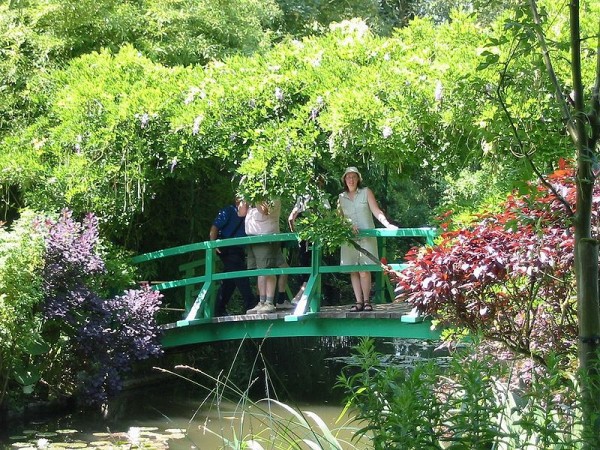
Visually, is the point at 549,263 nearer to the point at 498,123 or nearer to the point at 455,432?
the point at 498,123

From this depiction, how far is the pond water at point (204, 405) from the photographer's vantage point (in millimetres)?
8586

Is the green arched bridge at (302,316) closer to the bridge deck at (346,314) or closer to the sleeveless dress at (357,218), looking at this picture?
the bridge deck at (346,314)

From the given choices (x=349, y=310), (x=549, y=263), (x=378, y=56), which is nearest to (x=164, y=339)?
(x=349, y=310)

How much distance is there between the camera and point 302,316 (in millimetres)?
9758

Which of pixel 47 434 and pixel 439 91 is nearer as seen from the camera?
pixel 439 91

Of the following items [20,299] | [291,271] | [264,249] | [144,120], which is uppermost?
[144,120]

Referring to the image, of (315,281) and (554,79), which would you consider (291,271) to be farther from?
(554,79)

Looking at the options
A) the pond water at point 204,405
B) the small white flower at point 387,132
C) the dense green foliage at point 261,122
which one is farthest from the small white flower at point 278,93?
the pond water at point 204,405

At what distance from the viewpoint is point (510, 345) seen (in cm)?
677

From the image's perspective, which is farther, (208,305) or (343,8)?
(343,8)

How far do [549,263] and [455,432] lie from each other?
4.16m

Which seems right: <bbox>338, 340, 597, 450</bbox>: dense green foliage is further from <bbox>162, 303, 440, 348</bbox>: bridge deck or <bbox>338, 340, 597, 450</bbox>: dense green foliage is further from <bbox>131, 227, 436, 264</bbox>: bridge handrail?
<bbox>131, 227, 436, 264</bbox>: bridge handrail

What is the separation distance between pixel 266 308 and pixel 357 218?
156cm

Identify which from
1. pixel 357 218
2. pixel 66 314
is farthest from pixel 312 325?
pixel 66 314
